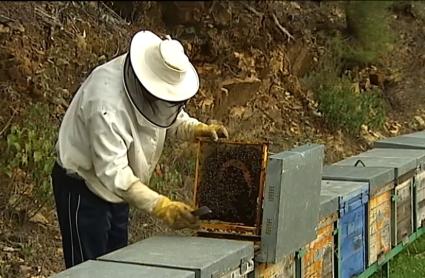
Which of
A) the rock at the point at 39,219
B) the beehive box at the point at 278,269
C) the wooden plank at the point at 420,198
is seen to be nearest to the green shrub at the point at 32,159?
the rock at the point at 39,219

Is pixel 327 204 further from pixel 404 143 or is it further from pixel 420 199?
pixel 404 143

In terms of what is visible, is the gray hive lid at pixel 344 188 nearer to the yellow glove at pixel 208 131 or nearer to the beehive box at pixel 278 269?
the beehive box at pixel 278 269

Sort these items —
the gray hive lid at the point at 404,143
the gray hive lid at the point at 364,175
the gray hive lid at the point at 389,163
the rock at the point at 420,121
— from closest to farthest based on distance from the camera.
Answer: the gray hive lid at the point at 364,175, the gray hive lid at the point at 389,163, the gray hive lid at the point at 404,143, the rock at the point at 420,121

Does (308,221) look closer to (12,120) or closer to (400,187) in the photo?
(400,187)

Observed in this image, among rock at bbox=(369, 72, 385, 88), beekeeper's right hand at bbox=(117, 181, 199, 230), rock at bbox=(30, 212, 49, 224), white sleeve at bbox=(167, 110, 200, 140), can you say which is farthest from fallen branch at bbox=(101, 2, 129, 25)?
rock at bbox=(369, 72, 385, 88)

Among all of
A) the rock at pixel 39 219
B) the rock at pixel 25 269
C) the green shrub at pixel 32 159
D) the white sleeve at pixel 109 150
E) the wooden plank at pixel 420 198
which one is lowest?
the rock at pixel 25 269

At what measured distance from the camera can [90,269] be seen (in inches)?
94.8

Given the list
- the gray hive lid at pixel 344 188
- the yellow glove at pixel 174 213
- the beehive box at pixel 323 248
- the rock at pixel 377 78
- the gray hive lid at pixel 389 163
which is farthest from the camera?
the rock at pixel 377 78

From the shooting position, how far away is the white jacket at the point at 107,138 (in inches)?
112

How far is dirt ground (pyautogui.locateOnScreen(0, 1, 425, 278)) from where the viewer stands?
15.7 feet

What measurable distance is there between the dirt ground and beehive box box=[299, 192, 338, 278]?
92 cm

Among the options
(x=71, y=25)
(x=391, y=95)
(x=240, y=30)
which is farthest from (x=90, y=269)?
(x=391, y=95)

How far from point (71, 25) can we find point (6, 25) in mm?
595

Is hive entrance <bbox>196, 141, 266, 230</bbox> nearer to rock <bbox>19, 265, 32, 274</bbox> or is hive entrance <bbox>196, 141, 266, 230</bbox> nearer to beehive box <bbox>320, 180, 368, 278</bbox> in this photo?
beehive box <bbox>320, 180, 368, 278</bbox>
